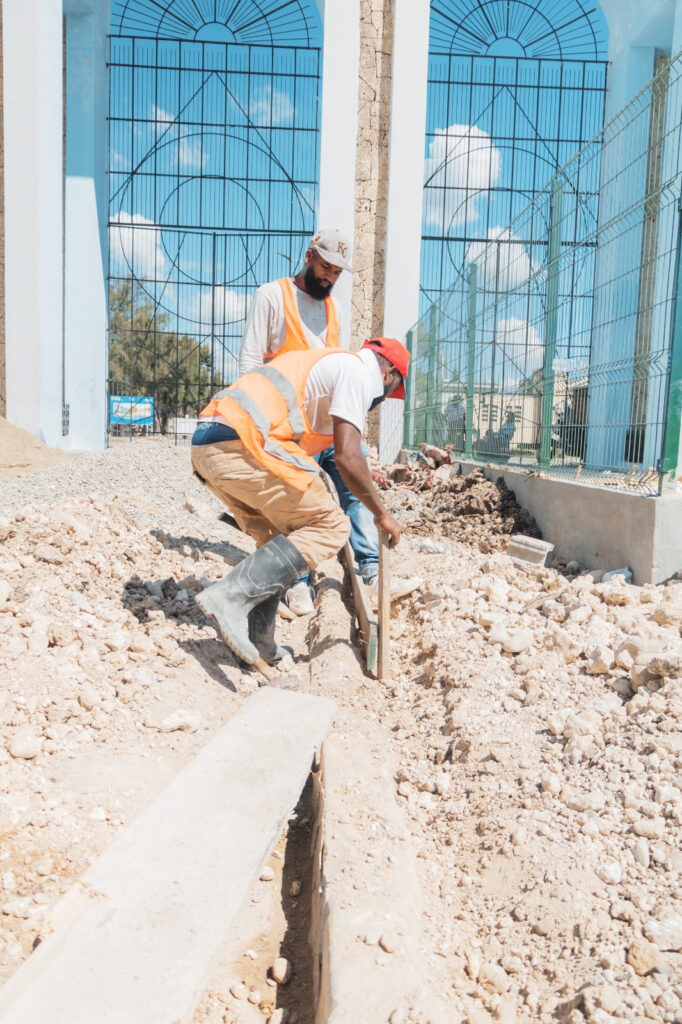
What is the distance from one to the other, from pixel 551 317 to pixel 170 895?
4.47 meters

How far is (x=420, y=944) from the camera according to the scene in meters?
1.79

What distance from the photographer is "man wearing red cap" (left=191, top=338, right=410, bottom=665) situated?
10.1 feet

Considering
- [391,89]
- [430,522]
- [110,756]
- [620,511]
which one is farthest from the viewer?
[391,89]

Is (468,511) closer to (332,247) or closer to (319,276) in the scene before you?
(319,276)

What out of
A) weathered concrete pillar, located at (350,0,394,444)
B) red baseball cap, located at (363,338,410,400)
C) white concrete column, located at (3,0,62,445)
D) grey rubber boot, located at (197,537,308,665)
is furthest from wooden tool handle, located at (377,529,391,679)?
white concrete column, located at (3,0,62,445)

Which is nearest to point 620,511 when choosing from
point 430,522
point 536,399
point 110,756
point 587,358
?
point 587,358

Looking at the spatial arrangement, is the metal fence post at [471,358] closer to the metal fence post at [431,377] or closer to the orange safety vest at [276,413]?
the metal fence post at [431,377]

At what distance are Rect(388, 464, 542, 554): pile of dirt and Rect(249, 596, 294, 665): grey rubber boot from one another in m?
2.13

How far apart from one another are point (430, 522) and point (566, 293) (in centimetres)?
193

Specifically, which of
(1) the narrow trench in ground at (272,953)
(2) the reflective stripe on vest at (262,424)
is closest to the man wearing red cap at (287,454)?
(2) the reflective stripe on vest at (262,424)

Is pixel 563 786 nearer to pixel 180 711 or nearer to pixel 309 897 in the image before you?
pixel 309 897

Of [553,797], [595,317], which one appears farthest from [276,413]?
[595,317]

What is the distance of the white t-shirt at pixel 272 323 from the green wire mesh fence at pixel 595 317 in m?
1.57

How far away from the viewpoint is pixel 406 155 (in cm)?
1073
